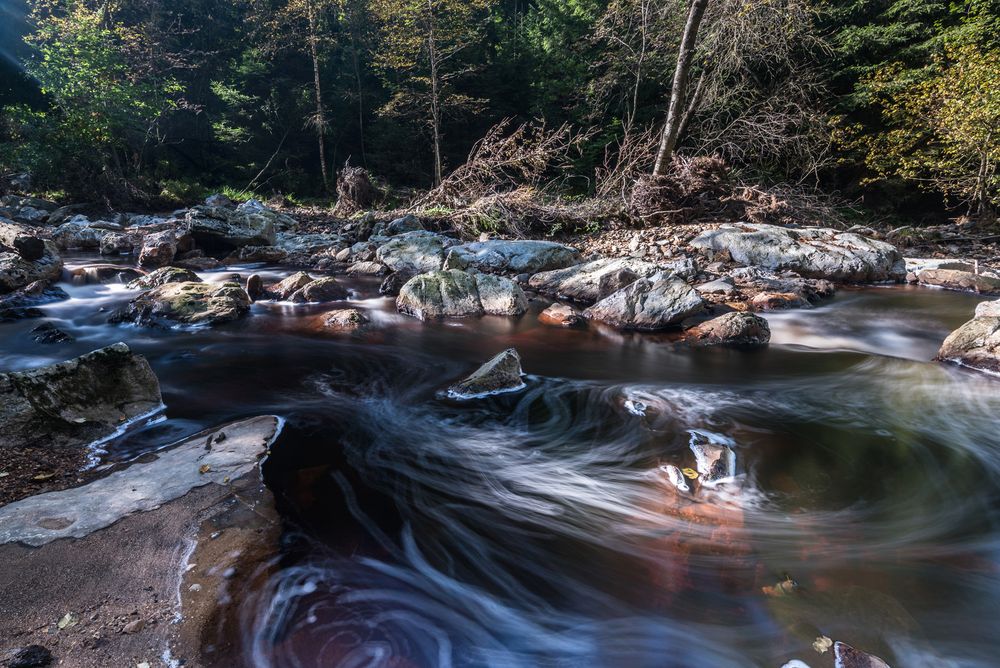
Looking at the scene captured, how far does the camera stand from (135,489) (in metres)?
2.75

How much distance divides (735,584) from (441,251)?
8.77 metres

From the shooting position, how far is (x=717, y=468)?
11.0 feet

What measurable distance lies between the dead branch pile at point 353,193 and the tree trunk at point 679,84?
1064 centimetres

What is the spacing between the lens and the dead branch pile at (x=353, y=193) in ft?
59.7

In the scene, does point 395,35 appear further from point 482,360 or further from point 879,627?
point 879,627

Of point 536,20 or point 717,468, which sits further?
point 536,20

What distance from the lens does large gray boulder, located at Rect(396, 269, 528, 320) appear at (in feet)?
24.5

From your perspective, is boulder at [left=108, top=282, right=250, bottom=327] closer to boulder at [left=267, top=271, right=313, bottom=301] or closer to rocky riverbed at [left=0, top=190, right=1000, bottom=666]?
rocky riverbed at [left=0, top=190, right=1000, bottom=666]

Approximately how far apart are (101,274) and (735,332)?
1091 cm

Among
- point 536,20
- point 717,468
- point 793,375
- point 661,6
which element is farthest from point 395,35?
point 717,468

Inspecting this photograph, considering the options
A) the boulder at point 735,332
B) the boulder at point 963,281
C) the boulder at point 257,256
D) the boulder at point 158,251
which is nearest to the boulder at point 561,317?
the boulder at point 735,332

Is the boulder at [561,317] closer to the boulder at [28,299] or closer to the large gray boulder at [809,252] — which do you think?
the large gray boulder at [809,252]

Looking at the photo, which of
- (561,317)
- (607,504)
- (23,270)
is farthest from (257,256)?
(607,504)

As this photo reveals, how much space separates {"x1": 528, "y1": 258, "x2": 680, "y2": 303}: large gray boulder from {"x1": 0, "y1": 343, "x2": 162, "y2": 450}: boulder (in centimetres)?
614
